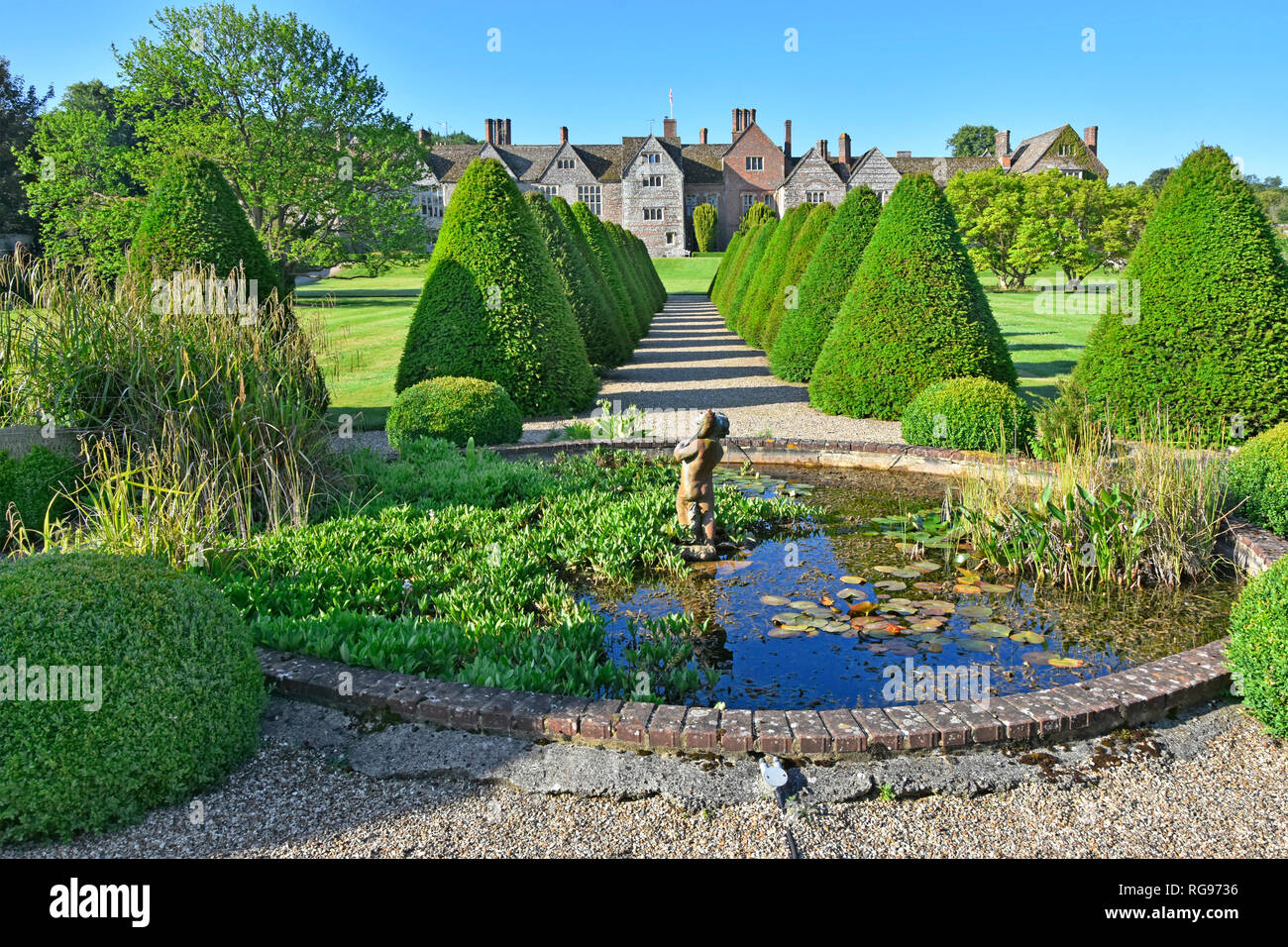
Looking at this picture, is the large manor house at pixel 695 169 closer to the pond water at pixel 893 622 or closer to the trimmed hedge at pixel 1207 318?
the trimmed hedge at pixel 1207 318

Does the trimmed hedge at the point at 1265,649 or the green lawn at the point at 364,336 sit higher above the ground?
the green lawn at the point at 364,336

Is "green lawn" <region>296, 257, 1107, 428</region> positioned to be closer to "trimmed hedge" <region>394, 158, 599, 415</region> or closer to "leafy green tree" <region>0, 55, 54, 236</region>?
"trimmed hedge" <region>394, 158, 599, 415</region>

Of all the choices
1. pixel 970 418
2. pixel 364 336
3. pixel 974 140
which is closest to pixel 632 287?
pixel 364 336

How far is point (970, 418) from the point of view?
29.5 feet

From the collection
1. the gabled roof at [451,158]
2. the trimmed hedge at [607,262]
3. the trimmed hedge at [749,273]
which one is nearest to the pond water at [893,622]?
the trimmed hedge at [607,262]

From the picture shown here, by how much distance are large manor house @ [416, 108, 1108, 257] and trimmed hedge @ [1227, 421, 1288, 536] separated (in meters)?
59.6

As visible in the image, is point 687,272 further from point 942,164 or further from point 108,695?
point 108,695

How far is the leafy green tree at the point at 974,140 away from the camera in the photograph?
94.5 metres

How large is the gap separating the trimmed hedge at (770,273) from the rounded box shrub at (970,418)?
370 inches

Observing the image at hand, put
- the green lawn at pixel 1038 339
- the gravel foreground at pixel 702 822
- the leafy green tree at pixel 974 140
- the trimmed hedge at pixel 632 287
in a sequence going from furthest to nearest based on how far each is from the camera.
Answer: the leafy green tree at pixel 974 140, the trimmed hedge at pixel 632 287, the green lawn at pixel 1038 339, the gravel foreground at pixel 702 822

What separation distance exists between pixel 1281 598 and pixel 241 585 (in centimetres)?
506

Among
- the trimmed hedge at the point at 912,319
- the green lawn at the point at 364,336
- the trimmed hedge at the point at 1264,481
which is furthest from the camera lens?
the green lawn at the point at 364,336

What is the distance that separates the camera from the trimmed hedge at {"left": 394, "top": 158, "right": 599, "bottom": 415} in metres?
11.4

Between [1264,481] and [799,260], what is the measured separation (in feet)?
38.8
